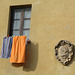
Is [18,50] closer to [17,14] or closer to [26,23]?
[26,23]

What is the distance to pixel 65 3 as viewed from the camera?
9555 mm

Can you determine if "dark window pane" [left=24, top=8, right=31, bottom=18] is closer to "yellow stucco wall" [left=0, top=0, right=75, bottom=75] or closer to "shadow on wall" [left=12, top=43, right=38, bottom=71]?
"yellow stucco wall" [left=0, top=0, right=75, bottom=75]

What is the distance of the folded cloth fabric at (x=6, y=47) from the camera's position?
9.77 m

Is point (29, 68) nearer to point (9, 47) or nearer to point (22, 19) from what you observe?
point (9, 47)

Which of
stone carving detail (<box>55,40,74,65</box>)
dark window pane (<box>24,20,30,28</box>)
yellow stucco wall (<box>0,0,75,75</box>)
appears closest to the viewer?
stone carving detail (<box>55,40,74,65</box>)

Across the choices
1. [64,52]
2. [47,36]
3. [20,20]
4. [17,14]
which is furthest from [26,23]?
[64,52]

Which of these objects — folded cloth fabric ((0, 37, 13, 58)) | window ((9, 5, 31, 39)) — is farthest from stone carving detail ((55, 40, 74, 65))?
folded cloth fabric ((0, 37, 13, 58))

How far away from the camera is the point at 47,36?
9.52 m

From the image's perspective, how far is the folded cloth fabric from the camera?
977 cm

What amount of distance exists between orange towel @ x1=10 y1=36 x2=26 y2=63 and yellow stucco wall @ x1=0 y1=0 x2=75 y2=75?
33 cm

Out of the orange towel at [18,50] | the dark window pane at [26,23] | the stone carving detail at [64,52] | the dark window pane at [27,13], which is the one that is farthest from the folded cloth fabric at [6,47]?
the stone carving detail at [64,52]

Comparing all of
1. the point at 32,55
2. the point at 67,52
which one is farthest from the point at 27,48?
the point at 67,52

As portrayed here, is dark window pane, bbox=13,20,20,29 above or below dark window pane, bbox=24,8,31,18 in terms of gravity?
below

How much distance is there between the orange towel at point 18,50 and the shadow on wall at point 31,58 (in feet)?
0.99
